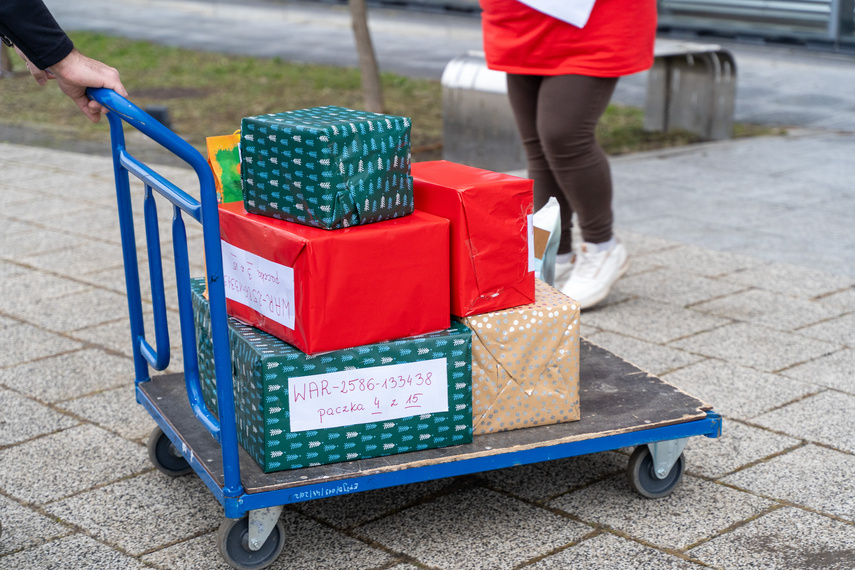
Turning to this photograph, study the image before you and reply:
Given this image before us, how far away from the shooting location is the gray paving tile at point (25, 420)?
10.0 feet

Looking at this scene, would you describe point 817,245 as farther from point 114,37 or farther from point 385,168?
point 114,37

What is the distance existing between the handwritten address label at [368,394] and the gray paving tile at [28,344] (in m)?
1.81

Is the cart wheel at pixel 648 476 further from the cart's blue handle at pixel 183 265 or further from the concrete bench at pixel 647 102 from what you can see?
the concrete bench at pixel 647 102

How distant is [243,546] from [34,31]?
1.18 metres

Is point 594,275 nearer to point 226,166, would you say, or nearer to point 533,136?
point 533,136

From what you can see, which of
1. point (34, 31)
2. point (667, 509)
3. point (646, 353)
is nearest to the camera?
point (34, 31)

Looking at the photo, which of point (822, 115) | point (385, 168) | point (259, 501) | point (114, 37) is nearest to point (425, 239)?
point (385, 168)

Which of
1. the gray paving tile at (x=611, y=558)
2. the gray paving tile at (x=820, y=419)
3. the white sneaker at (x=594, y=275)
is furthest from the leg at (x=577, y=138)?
the gray paving tile at (x=611, y=558)

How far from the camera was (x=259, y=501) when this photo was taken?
219 cm

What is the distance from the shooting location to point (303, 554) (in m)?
2.38

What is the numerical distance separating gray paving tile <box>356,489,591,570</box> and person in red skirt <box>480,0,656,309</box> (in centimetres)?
156

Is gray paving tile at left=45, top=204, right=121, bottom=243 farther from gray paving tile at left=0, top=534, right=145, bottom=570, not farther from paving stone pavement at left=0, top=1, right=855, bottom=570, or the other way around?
gray paving tile at left=0, top=534, right=145, bottom=570

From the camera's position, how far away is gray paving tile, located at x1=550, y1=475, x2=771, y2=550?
2.46 m

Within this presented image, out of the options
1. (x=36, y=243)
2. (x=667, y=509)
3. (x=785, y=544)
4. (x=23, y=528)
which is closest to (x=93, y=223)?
(x=36, y=243)
